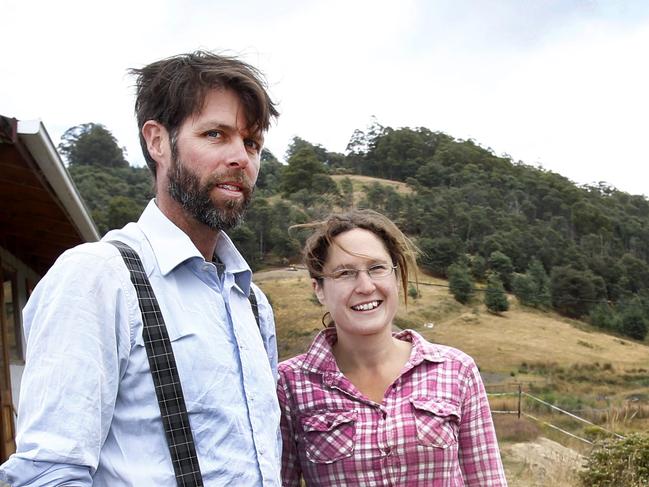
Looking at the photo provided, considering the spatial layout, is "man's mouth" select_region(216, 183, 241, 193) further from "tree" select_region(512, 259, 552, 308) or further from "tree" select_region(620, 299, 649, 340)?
"tree" select_region(620, 299, 649, 340)

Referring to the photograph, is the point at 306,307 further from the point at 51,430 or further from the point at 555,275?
the point at 51,430

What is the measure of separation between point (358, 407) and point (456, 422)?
1.05 ft

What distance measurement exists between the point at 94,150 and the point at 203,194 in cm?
6883

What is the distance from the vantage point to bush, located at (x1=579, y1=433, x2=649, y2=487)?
6.99 m

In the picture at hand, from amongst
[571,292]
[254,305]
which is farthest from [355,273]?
[571,292]

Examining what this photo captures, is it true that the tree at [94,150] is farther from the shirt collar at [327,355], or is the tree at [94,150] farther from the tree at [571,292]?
the shirt collar at [327,355]

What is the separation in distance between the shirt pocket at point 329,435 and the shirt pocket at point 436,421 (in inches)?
8.2

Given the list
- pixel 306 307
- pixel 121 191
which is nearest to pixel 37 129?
pixel 306 307

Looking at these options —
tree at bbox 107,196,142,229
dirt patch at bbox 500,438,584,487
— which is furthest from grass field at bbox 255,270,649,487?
tree at bbox 107,196,142,229

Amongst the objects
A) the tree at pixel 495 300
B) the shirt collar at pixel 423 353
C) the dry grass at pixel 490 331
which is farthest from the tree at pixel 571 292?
the shirt collar at pixel 423 353

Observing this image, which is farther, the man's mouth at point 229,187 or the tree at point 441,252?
the tree at point 441,252

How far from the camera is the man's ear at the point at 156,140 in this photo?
172 centimetres

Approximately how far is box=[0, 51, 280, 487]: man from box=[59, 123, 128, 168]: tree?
67.2 meters

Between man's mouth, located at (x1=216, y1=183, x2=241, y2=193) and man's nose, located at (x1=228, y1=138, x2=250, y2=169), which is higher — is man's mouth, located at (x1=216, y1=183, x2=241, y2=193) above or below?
below
